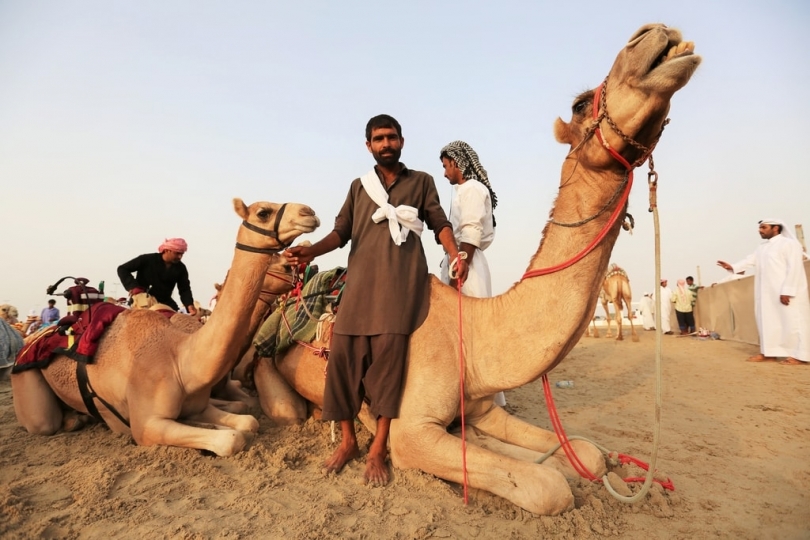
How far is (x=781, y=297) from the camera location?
8781mm

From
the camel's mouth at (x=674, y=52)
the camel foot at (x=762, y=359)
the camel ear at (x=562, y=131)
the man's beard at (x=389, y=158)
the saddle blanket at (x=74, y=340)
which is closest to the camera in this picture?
the camel's mouth at (x=674, y=52)

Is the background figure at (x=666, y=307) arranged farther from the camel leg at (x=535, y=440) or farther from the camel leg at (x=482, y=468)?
the camel leg at (x=482, y=468)

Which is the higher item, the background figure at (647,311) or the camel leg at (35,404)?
the background figure at (647,311)

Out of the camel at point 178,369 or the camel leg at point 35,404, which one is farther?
the camel leg at point 35,404

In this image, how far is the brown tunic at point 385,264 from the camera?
124 inches

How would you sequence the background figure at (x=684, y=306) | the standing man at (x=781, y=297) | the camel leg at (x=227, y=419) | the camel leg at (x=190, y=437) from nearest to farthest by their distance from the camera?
the camel leg at (x=190, y=437)
the camel leg at (x=227, y=419)
the standing man at (x=781, y=297)
the background figure at (x=684, y=306)

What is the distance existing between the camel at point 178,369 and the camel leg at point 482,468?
128 centimetres

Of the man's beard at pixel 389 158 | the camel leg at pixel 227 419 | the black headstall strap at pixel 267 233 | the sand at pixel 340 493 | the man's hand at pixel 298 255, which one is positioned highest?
the man's beard at pixel 389 158

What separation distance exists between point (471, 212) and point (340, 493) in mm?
2483

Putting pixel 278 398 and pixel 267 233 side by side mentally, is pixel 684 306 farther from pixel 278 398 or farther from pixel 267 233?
pixel 267 233

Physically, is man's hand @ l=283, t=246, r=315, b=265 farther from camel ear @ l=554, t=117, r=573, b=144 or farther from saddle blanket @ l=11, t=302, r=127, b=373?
saddle blanket @ l=11, t=302, r=127, b=373

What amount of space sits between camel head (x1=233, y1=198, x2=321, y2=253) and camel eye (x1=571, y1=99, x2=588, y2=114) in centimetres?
189

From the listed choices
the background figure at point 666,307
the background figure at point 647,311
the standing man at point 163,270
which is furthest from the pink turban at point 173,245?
the background figure at point 647,311

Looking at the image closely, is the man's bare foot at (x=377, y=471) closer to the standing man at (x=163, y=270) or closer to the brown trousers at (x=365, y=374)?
the brown trousers at (x=365, y=374)
